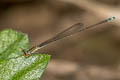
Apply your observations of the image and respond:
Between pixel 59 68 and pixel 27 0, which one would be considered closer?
pixel 59 68

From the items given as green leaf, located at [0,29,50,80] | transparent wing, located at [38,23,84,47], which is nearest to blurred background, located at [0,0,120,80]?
transparent wing, located at [38,23,84,47]

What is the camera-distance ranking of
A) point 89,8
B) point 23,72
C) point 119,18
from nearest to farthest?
point 23,72 → point 119,18 → point 89,8

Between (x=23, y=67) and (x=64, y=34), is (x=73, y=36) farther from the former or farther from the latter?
(x=23, y=67)

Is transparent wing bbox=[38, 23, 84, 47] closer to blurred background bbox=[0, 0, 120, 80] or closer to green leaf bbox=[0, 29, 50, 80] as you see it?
green leaf bbox=[0, 29, 50, 80]

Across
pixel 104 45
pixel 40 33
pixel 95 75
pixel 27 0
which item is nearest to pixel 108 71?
pixel 95 75

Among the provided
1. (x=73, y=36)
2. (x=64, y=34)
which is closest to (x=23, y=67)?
(x=64, y=34)

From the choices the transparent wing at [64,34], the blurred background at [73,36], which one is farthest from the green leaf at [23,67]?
the blurred background at [73,36]

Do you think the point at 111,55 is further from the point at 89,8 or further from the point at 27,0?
the point at 27,0

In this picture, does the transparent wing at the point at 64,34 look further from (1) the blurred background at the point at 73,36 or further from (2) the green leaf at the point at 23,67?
(1) the blurred background at the point at 73,36
